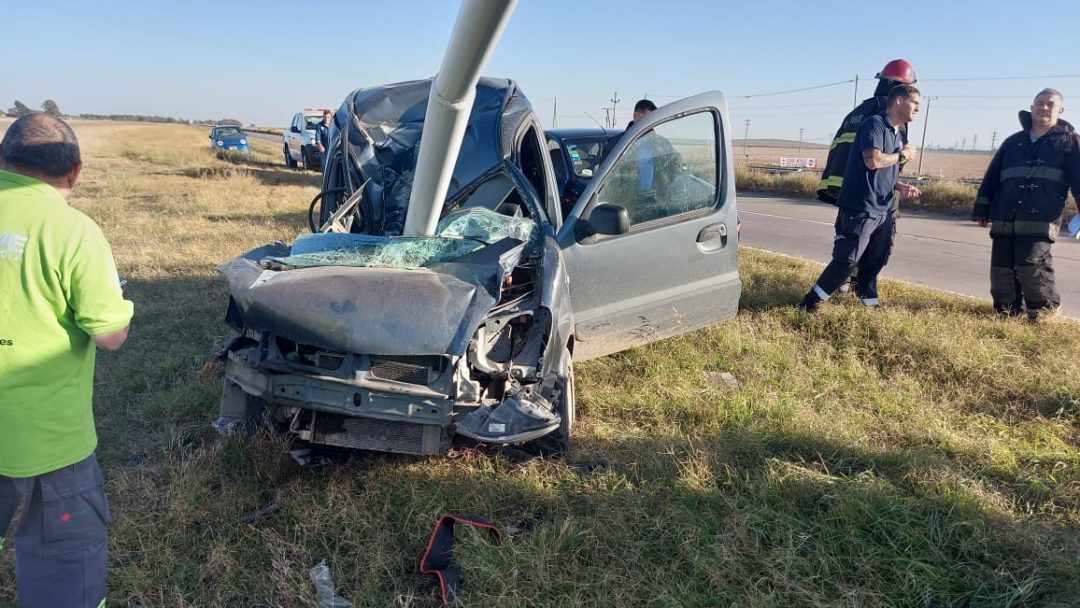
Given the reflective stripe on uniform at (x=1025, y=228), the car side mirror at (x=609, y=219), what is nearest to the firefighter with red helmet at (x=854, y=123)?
the reflective stripe on uniform at (x=1025, y=228)

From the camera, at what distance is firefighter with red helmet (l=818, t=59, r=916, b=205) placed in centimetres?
562

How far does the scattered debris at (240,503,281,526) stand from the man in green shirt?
0.91 metres

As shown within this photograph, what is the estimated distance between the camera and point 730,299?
4.43 m

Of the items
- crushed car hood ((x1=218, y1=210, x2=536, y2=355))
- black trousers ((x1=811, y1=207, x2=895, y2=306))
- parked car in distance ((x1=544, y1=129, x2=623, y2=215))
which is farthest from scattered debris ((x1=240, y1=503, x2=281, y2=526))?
black trousers ((x1=811, y1=207, x2=895, y2=306))

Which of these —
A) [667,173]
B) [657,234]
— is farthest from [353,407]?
[667,173]

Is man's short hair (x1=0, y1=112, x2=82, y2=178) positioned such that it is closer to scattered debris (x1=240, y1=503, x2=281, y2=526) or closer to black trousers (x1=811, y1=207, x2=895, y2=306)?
scattered debris (x1=240, y1=503, x2=281, y2=526)

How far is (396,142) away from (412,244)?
1.56m

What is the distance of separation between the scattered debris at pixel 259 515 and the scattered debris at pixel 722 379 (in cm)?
270

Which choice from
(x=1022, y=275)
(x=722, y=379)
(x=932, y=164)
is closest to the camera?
(x=722, y=379)

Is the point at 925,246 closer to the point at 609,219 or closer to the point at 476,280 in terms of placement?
the point at 609,219

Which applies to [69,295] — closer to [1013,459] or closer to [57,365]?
[57,365]

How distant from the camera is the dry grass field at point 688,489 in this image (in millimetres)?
2426

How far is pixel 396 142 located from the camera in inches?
184

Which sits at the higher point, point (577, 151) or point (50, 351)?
point (577, 151)
